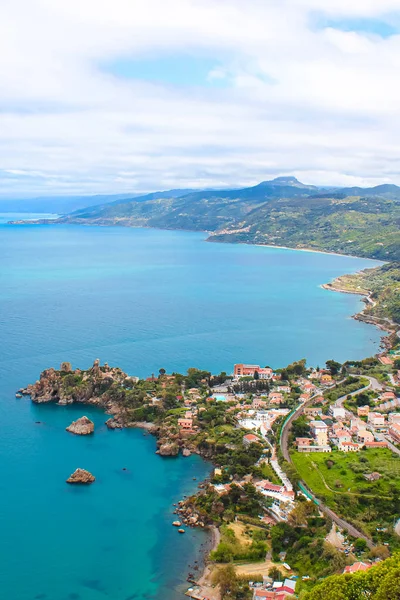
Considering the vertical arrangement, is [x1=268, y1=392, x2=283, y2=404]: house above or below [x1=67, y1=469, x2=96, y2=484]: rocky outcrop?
above

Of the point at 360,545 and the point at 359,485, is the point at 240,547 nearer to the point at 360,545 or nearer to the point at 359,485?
the point at 360,545

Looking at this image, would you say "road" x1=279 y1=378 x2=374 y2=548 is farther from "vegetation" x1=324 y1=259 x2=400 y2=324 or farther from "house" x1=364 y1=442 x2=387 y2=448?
"vegetation" x1=324 y1=259 x2=400 y2=324

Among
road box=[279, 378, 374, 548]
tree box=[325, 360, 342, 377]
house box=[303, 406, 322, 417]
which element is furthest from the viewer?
tree box=[325, 360, 342, 377]

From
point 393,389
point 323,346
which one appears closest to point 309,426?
point 393,389

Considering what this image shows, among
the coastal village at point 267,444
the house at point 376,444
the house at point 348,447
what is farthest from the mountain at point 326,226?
the house at point 348,447

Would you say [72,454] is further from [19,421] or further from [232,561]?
[232,561]

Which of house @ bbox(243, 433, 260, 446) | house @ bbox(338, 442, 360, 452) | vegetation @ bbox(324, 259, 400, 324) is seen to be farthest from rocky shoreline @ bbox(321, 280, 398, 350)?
house @ bbox(243, 433, 260, 446)

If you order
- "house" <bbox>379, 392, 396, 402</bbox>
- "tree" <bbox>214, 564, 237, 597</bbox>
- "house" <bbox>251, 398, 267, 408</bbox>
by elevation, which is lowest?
"tree" <bbox>214, 564, 237, 597</bbox>
